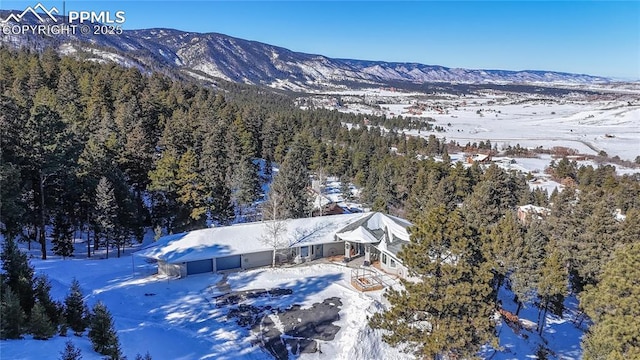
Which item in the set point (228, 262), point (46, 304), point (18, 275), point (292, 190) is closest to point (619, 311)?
point (46, 304)

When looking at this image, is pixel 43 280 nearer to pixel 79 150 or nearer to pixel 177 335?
pixel 177 335

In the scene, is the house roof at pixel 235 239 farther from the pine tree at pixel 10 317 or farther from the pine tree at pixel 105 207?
the pine tree at pixel 10 317

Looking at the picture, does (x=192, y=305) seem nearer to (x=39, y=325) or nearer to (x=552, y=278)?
(x=39, y=325)

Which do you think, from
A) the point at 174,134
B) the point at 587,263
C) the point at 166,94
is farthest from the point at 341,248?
the point at 166,94

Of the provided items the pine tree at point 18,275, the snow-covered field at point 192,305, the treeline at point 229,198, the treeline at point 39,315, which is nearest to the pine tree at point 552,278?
the treeline at point 229,198

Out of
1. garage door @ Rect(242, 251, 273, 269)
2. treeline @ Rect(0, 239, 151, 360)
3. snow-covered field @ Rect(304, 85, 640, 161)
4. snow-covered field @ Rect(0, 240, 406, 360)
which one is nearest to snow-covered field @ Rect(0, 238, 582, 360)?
snow-covered field @ Rect(0, 240, 406, 360)

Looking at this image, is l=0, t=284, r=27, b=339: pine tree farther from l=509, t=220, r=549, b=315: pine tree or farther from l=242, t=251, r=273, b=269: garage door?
l=509, t=220, r=549, b=315: pine tree
